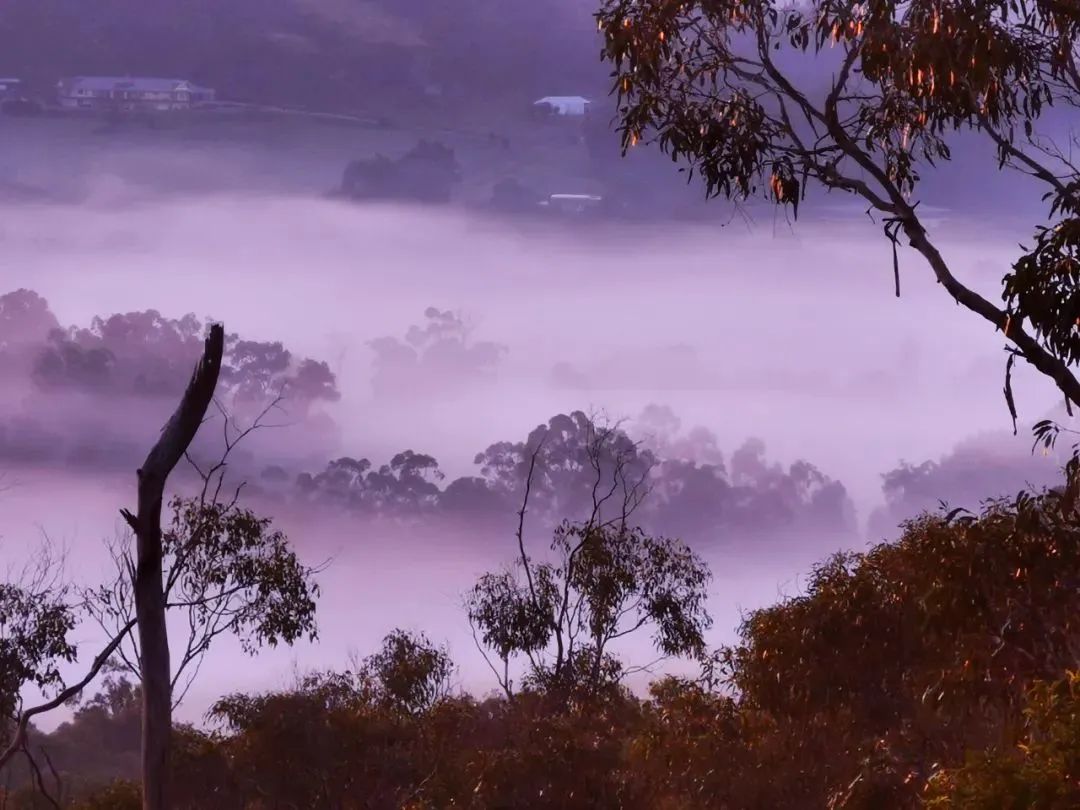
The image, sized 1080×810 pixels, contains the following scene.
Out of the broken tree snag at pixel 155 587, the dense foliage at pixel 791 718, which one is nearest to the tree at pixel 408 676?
the dense foliage at pixel 791 718

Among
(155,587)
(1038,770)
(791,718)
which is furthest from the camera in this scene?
(791,718)

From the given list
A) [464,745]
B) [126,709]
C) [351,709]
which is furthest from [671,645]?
[126,709]

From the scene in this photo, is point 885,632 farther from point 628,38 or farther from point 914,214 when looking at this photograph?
point 628,38

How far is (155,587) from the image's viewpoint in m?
12.2

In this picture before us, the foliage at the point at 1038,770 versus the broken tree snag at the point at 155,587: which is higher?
the broken tree snag at the point at 155,587

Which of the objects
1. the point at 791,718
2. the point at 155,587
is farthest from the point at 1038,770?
the point at 791,718

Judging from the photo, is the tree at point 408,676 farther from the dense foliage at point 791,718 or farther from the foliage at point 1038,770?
the foliage at point 1038,770

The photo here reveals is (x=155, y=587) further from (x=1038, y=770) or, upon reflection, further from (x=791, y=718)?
(x=791, y=718)

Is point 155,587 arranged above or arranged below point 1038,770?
above

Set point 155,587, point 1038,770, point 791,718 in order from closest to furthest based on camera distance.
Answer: point 1038,770, point 155,587, point 791,718

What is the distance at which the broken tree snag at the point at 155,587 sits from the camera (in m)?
11.9

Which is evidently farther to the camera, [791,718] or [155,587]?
[791,718]

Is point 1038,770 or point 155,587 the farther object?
point 155,587

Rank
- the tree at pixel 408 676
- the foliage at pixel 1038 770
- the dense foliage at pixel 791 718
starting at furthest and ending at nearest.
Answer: the tree at pixel 408 676, the dense foliage at pixel 791 718, the foliage at pixel 1038 770
